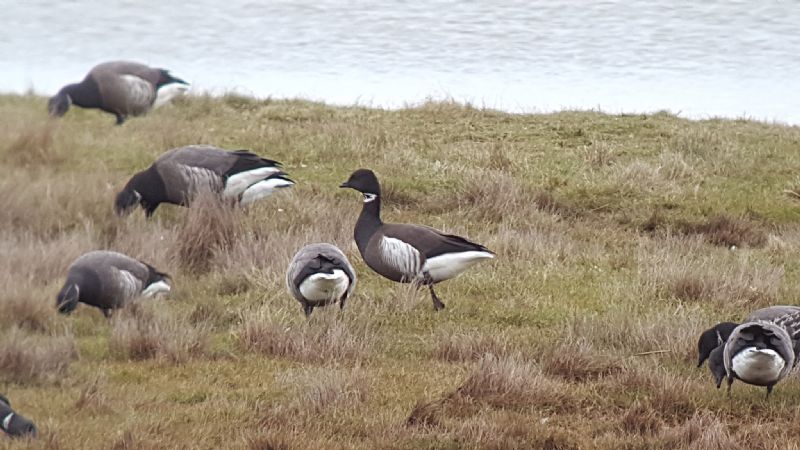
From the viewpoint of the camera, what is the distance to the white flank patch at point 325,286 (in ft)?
25.6

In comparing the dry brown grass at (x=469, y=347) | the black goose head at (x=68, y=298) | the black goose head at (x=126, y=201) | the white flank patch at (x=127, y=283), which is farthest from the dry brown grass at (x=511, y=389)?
the black goose head at (x=126, y=201)

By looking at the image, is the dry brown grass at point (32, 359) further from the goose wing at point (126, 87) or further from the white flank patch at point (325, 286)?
A: the goose wing at point (126, 87)

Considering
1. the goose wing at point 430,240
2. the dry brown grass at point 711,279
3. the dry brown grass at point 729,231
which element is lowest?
the dry brown grass at point 729,231

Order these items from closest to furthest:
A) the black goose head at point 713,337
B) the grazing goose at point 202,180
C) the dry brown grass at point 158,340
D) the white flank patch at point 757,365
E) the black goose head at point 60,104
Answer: the white flank patch at point 757,365
the black goose head at point 713,337
the dry brown grass at point 158,340
the grazing goose at point 202,180
the black goose head at point 60,104

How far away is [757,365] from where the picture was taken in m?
6.37

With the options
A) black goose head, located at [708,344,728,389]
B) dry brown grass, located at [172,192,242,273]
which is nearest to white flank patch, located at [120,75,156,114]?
dry brown grass, located at [172,192,242,273]

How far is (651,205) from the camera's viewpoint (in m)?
12.2

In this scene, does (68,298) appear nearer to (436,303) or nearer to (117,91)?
(436,303)

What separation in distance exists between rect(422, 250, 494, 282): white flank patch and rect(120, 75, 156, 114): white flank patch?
780cm

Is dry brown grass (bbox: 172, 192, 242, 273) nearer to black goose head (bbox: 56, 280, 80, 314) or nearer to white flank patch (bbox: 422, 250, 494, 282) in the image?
black goose head (bbox: 56, 280, 80, 314)

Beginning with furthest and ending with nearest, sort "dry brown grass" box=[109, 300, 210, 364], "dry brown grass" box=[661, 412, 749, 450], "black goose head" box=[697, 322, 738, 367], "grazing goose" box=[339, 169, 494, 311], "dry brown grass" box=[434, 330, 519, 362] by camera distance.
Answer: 1. "grazing goose" box=[339, 169, 494, 311]
2. "dry brown grass" box=[434, 330, 519, 362]
3. "dry brown grass" box=[109, 300, 210, 364]
4. "black goose head" box=[697, 322, 738, 367]
5. "dry brown grass" box=[661, 412, 749, 450]

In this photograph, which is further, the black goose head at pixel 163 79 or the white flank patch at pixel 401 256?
the black goose head at pixel 163 79

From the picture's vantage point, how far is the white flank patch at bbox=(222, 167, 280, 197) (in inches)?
444

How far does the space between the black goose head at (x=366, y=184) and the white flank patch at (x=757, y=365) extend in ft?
12.1
